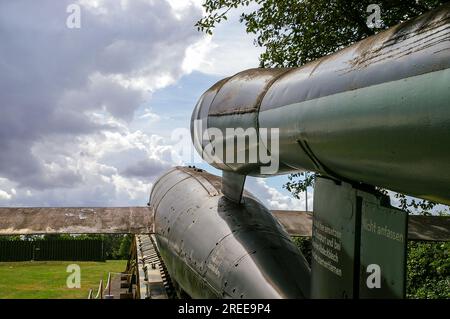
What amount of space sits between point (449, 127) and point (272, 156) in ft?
10.6

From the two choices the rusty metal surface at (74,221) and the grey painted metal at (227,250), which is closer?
the grey painted metal at (227,250)

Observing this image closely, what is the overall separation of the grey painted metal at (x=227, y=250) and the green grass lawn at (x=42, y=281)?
41.8 ft

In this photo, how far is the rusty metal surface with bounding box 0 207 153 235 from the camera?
37.3 feet

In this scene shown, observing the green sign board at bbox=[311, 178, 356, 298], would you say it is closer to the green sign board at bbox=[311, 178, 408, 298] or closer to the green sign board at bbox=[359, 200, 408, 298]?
the green sign board at bbox=[311, 178, 408, 298]

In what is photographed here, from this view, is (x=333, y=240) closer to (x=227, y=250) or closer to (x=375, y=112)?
(x=375, y=112)

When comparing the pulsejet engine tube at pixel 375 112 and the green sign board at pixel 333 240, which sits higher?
the pulsejet engine tube at pixel 375 112

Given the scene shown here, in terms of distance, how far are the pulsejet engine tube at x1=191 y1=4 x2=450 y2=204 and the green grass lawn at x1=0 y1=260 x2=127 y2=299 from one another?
17187mm

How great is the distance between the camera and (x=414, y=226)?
11.2 m

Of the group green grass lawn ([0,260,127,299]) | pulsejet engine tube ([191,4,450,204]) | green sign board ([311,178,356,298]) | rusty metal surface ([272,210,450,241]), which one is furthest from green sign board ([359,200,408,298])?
green grass lawn ([0,260,127,299])

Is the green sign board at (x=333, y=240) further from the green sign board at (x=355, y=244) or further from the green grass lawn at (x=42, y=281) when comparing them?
the green grass lawn at (x=42, y=281)

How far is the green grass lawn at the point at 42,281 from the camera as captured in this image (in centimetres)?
2059

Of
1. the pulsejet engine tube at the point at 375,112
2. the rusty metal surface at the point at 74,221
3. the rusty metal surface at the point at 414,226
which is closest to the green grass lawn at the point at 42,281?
the rusty metal surface at the point at 74,221

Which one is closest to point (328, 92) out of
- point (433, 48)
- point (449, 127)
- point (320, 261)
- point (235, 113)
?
point (433, 48)
